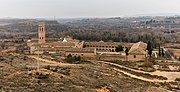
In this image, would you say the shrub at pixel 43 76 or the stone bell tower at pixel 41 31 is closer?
the shrub at pixel 43 76

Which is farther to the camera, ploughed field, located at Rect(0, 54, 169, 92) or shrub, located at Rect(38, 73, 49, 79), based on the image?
shrub, located at Rect(38, 73, 49, 79)

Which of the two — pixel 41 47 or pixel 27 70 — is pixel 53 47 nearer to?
pixel 41 47

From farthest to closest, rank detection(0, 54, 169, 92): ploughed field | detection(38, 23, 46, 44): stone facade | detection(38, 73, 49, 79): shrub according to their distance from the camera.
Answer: detection(38, 23, 46, 44): stone facade
detection(38, 73, 49, 79): shrub
detection(0, 54, 169, 92): ploughed field

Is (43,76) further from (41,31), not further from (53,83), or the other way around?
(41,31)

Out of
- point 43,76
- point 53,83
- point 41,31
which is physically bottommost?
point 53,83

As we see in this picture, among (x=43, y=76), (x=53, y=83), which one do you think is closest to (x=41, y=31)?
(x=43, y=76)

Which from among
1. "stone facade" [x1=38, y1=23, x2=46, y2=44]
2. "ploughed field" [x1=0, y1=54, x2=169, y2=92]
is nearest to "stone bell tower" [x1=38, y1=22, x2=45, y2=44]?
"stone facade" [x1=38, y1=23, x2=46, y2=44]

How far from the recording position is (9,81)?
20031mm

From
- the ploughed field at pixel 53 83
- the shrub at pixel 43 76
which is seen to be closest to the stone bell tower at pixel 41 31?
the ploughed field at pixel 53 83

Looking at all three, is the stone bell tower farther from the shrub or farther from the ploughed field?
the shrub

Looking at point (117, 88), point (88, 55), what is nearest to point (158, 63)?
point (88, 55)

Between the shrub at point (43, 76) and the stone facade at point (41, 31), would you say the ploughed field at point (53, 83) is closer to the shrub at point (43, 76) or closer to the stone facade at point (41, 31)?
the shrub at point (43, 76)

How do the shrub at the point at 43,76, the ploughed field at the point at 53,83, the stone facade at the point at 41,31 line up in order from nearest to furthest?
the ploughed field at the point at 53,83 → the shrub at the point at 43,76 → the stone facade at the point at 41,31

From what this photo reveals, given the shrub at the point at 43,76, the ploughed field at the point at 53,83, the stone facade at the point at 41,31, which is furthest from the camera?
the stone facade at the point at 41,31
